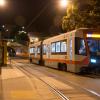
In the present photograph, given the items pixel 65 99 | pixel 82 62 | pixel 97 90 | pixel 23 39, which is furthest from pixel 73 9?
pixel 23 39

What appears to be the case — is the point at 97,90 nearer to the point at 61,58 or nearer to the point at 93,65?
the point at 93,65

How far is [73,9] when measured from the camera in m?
37.5

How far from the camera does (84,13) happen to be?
36531 mm

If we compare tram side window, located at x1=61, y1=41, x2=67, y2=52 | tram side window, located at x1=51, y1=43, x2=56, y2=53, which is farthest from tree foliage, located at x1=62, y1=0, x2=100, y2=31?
tram side window, located at x1=61, y1=41, x2=67, y2=52

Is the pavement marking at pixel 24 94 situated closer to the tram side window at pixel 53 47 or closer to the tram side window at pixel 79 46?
the tram side window at pixel 79 46

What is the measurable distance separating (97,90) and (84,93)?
1373 millimetres

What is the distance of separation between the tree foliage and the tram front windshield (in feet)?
A: 22.7

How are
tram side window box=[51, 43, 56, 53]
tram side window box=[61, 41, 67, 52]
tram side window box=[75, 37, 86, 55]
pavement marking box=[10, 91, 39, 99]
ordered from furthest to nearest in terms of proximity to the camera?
tram side window box=[51, 43, 56, 53] < tram side window box=[61, 41, 67, 52] < tram side window box=[75, 37, 86, 55] < pavement marking box=[10, 91, 39, 99]

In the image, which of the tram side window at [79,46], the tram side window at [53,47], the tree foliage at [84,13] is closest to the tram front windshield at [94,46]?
the tram side window at [79,46]

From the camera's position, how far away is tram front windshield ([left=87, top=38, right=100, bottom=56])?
2862 cm

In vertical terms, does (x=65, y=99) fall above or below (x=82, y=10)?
below

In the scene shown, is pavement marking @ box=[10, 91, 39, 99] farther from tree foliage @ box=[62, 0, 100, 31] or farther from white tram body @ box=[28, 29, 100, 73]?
tree foliage @ box=[62, 0, 100, 31]

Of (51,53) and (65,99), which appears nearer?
(65,99)

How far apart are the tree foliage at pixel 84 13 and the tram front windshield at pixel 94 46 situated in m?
6.93
